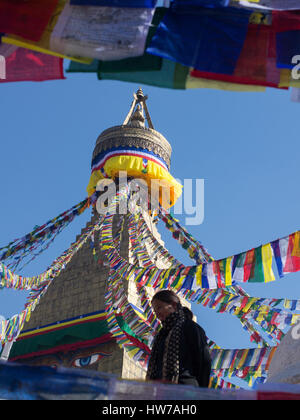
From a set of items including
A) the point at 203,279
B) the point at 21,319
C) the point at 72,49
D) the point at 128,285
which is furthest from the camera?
the point at 128,285

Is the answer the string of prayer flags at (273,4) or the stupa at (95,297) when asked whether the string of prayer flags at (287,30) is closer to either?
the string of prayer flags at (273,4)

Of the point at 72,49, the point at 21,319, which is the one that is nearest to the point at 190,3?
the point at 72,49

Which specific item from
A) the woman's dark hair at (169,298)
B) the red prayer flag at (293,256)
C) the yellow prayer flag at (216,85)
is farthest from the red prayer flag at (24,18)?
the red prayer flag at (293,256)

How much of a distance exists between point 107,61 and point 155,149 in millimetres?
10958

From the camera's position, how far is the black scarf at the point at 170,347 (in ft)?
12.0

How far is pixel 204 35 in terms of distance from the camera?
378cm

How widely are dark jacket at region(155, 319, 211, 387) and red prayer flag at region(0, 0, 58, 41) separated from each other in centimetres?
223

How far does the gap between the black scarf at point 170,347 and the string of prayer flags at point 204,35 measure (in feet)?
5.59

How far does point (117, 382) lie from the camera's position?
104 inches

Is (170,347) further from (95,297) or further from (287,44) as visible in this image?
(95,297)

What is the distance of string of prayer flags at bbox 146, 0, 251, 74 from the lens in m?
3.72

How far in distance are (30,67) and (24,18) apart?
0.32 m
